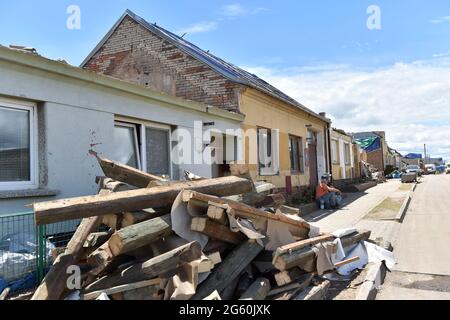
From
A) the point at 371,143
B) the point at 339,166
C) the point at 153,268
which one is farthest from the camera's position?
the point at 371,143

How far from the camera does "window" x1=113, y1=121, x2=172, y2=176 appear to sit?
7.13 metres

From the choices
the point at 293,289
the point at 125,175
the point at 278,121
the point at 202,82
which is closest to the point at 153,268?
the point at 293,289

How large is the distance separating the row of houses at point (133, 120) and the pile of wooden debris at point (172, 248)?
1096mm

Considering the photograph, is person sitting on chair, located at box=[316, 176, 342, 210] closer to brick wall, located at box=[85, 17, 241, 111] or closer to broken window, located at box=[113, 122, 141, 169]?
brick wall, located at box=[85, 17, 241, 111]

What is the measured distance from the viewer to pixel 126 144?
7.26m

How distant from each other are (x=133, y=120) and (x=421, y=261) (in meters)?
5.83

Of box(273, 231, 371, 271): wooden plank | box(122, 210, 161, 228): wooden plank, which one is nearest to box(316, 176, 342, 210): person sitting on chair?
box(273, 231, 371, 271): wooden plank

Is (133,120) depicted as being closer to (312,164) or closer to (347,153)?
(312,164)

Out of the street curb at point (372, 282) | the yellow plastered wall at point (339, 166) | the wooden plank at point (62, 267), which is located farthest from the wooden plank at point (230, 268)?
the yellow plastered wall at point (339, 166)

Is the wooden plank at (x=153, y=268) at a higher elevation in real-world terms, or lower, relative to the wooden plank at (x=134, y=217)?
lower

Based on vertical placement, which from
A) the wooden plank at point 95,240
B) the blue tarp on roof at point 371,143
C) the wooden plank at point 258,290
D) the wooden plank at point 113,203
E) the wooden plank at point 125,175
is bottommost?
the wooden plank at point 258,290

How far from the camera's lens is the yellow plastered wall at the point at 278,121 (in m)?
11.7

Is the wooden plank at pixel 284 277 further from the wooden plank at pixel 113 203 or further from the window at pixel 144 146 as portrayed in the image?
the window at pixel 144 146
